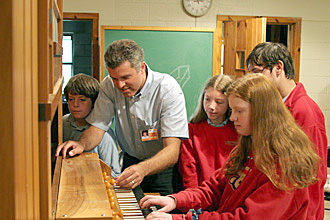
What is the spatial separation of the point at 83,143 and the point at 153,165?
0.44 m

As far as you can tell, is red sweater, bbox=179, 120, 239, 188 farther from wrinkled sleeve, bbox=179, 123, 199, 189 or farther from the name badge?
the name badge

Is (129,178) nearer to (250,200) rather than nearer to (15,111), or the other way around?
(250,200)

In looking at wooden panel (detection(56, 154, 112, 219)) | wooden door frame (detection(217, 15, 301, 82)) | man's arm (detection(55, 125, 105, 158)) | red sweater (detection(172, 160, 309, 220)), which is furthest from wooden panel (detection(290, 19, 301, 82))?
wooden panel (detection(56, 154, 112, 219))

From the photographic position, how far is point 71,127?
253 cm

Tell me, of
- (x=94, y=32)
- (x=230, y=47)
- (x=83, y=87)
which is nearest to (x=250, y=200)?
(x=83, y=87)

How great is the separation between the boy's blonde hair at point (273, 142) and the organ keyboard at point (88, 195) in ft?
1.72

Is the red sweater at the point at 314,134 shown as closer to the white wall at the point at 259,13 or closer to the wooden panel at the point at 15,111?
the wooden panel at the point at 15,111

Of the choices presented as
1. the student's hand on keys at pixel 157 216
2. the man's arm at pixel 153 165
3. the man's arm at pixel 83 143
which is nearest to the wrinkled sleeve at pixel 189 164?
the man's arm at pixel 153 165

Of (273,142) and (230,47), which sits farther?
(230,47)

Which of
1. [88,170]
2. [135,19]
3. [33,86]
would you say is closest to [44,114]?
[33,86]

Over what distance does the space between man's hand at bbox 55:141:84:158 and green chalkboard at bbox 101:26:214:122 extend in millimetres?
3155

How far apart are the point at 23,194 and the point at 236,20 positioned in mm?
5049

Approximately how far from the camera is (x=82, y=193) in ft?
4.08

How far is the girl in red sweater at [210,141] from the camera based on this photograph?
7.70 feet
